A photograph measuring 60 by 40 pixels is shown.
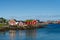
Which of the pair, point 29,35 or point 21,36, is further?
point 29,35

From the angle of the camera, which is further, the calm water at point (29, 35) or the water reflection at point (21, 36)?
the calm water at point (29, 35)

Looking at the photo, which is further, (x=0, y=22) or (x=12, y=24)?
(x=0, y=22)

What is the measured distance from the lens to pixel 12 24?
74625 mm

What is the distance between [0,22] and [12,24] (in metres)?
15.8

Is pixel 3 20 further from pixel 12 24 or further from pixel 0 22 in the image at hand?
pixel 12 24

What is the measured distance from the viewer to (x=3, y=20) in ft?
288

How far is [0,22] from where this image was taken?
89188mm

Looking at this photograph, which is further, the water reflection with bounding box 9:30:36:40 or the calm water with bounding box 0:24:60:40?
the calm water with bounding box 0:24:60:40

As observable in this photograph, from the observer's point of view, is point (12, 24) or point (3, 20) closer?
point (12, 24)

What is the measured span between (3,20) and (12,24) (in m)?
14.1

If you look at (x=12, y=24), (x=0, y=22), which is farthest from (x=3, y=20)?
(x=12, y=24)
